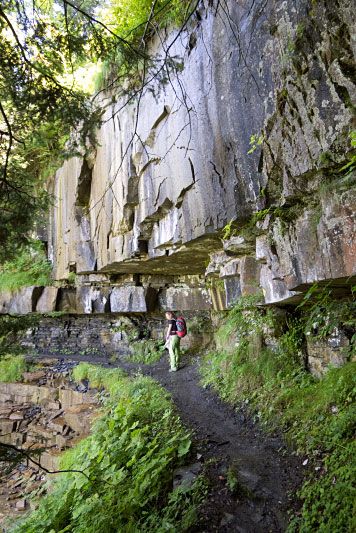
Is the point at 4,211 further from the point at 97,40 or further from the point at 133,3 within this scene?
the point at 133,3

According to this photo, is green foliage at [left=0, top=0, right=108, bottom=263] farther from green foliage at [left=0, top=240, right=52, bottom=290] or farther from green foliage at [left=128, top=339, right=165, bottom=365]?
green foliage at [left=0, top=240, right=52, bottom=290]

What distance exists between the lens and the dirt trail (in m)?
2.98

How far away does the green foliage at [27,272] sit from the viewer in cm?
1443

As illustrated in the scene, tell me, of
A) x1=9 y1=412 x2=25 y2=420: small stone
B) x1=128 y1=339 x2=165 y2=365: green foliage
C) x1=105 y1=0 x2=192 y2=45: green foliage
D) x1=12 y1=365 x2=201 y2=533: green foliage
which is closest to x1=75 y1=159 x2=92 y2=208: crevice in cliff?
x1=105 y1=0 x2=192 y2=45: green foliage

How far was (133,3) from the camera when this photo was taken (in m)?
7.69

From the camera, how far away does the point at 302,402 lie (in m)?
4.55

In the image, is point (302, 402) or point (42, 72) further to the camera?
point (302, 402)

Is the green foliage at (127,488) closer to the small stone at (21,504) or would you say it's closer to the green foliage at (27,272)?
the small stone at (21,504)

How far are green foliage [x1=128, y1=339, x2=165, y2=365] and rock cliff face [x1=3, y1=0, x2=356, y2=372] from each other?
332 cm

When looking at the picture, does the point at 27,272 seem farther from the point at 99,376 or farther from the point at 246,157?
the point at 246,157

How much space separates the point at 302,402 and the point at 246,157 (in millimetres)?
4002

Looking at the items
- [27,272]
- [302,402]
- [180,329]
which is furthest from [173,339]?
[27,272]

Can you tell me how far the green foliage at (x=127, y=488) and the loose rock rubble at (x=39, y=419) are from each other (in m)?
2.38

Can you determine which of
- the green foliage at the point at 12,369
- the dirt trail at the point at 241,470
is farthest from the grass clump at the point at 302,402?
the green foliage at the point at 12,369
